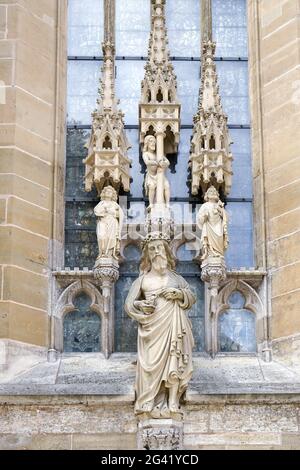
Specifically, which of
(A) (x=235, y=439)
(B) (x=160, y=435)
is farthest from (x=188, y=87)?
(B) (x=160, y=435)

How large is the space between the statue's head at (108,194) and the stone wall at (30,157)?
531mm

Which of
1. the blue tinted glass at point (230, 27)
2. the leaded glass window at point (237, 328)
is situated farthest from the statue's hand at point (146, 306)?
the blue tinted glass at point (230, 27)

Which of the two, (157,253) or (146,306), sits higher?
(157,253)

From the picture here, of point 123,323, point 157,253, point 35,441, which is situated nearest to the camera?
point 35,441

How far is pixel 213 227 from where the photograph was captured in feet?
44.7

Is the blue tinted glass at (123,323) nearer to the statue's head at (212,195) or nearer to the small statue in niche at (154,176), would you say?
the small statue in niche at (154,176)

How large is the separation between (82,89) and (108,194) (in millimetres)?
1673

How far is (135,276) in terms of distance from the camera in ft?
45.8

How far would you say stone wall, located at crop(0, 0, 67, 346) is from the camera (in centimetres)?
1334

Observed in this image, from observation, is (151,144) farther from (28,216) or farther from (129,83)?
(28,216)

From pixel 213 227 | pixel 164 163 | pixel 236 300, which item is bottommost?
pixel 236 300
